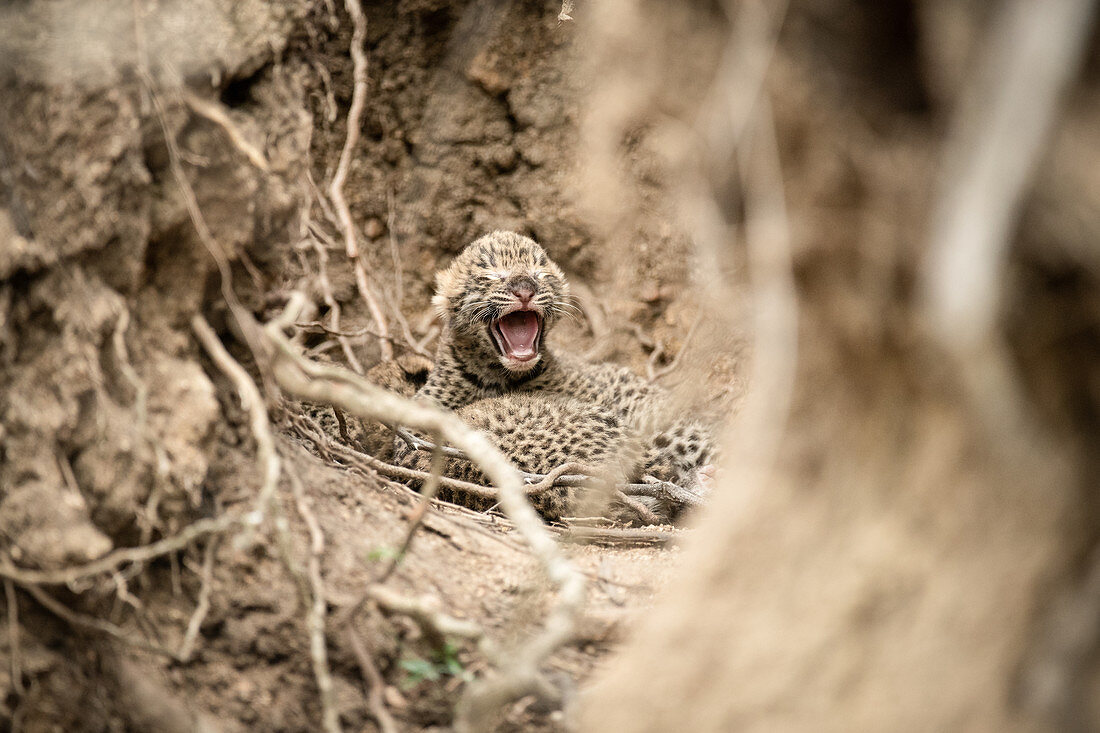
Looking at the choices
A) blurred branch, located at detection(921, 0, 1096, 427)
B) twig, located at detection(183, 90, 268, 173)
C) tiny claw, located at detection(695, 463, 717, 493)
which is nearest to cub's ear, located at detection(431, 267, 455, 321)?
tiny claw, located at detection(695, 463, 717, 493)

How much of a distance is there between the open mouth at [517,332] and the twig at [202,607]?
10.1ft

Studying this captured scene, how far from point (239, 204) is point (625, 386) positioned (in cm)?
318

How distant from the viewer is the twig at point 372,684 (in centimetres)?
234

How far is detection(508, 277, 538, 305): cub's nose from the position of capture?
537 cm

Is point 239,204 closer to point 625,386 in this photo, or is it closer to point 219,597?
point 219,597

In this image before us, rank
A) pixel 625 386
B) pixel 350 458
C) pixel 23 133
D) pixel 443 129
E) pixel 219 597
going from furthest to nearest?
1. pixel 443 129
2. pixel 625 386
3. pixel 350 458
4. pixel 219 597
5. pixel 23 133

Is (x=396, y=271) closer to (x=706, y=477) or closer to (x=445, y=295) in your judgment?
(x=445, y=295)

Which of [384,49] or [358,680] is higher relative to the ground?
[384,49]

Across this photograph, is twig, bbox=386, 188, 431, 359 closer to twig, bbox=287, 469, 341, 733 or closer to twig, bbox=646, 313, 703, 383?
twig, bbox=646, 313, 703, 383

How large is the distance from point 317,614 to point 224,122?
4.86ft

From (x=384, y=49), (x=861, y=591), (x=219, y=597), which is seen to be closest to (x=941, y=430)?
(x=861, y=591)

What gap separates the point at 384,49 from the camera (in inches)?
240

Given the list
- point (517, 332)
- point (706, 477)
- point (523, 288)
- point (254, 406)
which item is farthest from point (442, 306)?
point (254, 406)

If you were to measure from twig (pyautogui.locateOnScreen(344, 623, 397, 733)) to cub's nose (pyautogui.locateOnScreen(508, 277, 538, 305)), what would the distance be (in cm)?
306
